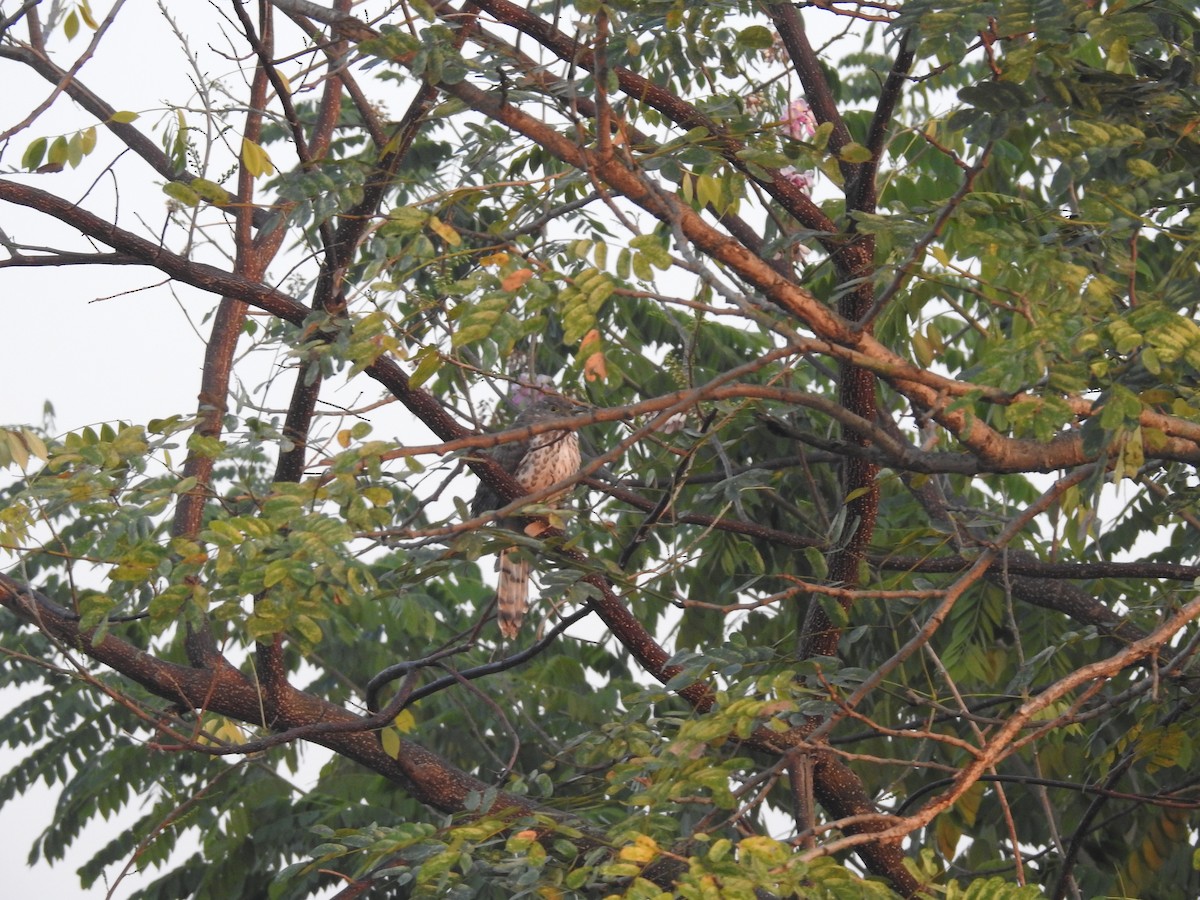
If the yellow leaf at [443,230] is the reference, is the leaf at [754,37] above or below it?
above

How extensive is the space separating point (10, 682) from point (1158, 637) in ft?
14.4

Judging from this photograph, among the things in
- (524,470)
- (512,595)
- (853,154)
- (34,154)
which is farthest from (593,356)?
(524,470)

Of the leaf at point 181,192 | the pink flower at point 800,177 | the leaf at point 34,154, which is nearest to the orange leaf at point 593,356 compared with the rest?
the leaf at point 181,192

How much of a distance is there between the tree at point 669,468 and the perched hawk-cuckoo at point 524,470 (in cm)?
13

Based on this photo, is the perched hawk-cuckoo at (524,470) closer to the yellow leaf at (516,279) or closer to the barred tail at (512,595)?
the barred tail at (512,595)

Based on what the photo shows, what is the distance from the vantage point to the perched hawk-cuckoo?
4.17 meters

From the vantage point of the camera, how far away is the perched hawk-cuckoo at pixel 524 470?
417 cm

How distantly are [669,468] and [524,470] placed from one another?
110 centimetres

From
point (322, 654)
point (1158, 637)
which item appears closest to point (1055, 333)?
point (1158, 637)

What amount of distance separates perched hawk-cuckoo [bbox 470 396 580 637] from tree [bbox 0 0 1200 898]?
131 mm

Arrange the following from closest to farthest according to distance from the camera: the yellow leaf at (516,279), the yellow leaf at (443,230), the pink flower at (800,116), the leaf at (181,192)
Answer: the yellow leaf at (516,279) → the yellow leaf at (443,230) → the leaf at (181,192) → the pink flower at (800,116)

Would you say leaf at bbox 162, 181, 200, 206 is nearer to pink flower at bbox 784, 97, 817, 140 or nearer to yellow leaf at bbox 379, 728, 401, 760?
yellow leaf at bbox 379, 728, 401, 760

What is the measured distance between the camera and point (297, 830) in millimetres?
4254

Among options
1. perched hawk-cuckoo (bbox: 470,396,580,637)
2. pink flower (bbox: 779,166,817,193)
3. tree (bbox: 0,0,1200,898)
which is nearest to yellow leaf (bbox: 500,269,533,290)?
tree (bbox: 0,0,1200,898)
